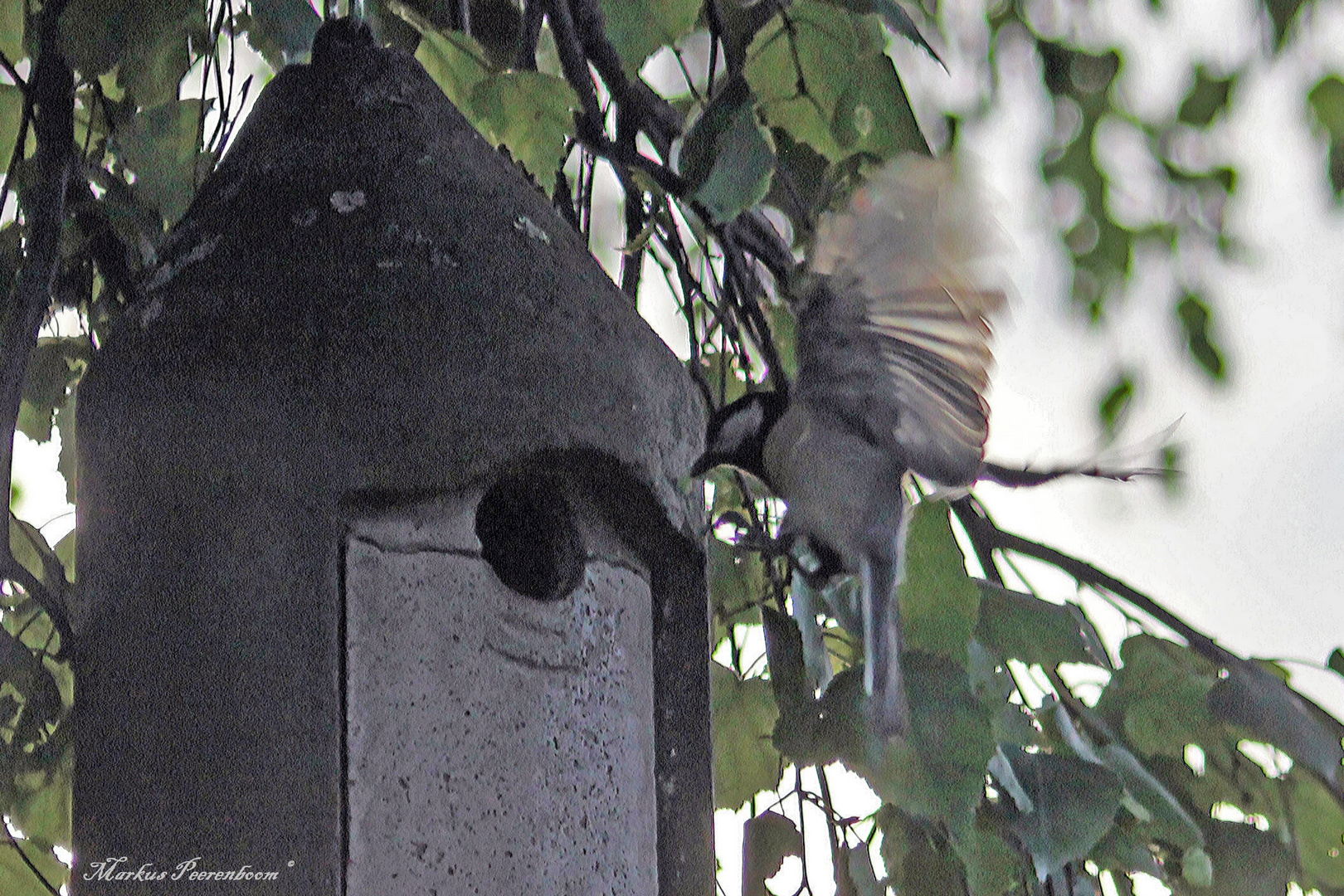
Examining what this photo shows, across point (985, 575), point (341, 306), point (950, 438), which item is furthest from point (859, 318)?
point (985, 575)

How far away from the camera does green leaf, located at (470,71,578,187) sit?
1263mm

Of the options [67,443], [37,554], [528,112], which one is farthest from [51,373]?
[528,112]

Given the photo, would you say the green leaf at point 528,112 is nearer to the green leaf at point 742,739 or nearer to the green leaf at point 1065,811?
the green leaf at point 742,739

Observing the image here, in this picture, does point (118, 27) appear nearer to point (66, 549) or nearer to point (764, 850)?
point (66, 549)

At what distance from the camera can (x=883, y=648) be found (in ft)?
4.32

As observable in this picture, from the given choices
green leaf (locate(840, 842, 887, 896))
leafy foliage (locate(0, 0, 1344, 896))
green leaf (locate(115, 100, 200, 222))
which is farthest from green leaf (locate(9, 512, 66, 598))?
green leaf (locate(840, 842, 887, 896))

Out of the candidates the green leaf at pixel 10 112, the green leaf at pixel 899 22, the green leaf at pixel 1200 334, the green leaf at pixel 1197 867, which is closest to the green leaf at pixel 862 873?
the green leaf at pixel 1197 867

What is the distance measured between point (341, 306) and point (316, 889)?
Result: 357mm

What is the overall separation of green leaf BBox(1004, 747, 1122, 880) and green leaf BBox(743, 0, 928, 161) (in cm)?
49

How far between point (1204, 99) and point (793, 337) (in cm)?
52

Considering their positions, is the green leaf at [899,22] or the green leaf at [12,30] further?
the green leaf at [12,30]

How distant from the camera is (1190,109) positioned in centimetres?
163

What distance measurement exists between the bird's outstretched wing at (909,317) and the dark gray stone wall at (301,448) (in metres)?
0.13

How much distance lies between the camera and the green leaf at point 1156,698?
59.6 inches
